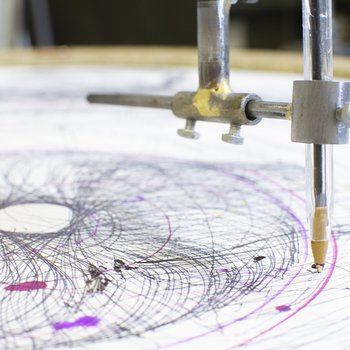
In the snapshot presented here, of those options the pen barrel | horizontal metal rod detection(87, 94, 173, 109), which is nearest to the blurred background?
horizontal metal rod detection(87, 94, 173, 109)

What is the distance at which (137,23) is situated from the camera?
259cm

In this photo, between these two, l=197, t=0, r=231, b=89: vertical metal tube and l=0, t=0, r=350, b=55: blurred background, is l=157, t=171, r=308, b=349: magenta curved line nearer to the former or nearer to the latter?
l=197, t=0, r=231, b=89: vertical metal tube

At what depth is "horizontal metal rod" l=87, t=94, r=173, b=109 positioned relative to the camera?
56 centimetres

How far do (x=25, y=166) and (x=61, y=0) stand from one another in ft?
6.64

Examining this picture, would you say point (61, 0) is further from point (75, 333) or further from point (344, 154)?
point (75, 333)

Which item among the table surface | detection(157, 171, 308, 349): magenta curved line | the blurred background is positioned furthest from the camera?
the blurred background

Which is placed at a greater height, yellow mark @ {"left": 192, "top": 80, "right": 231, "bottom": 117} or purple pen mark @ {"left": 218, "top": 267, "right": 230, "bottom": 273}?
yellow mark @ {"left": 192, "top": 80, "right": 231, "bottom": 117}

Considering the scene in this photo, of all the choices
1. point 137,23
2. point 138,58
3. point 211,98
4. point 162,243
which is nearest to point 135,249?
point 162,243

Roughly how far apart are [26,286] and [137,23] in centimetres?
228

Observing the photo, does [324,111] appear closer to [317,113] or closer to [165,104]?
[317,113]

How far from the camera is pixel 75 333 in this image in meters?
0.36

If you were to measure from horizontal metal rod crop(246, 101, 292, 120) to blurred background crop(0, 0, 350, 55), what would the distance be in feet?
6.22

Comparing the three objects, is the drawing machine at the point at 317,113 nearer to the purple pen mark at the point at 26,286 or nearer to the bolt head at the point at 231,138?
the bolt head at the point at 231,138

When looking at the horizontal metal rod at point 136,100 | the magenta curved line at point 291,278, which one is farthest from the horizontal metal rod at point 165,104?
the magenta curved line at point 291,278
